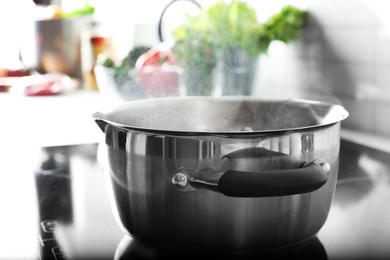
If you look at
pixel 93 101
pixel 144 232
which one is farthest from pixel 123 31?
pixel 144 232

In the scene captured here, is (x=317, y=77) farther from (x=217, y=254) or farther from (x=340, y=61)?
(x=217, y=254)

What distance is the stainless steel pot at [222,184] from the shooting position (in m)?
0.40

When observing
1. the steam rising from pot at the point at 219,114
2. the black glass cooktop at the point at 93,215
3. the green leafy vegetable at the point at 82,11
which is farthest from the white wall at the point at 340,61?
the green leafy vegetable at the point at 82,11

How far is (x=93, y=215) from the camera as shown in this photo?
1.89 feet

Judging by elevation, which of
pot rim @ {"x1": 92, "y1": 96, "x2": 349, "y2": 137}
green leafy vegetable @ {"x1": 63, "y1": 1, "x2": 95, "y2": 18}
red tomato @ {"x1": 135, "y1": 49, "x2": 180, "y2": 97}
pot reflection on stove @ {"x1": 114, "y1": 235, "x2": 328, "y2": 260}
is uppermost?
green leafy vegetable @ {"x1": 63, "y1": 1, "x2": 95, "y2": 18}

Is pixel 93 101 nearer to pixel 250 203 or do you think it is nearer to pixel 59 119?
pixel 59 119

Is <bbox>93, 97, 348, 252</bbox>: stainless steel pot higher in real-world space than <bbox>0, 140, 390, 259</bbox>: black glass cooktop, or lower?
higher

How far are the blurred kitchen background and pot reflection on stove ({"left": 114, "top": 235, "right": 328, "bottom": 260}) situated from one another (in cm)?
45

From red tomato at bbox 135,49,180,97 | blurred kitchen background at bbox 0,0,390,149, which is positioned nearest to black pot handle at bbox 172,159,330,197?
blurred kitchen background at bbox 0,0,390,149

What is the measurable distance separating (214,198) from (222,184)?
3 centimetres

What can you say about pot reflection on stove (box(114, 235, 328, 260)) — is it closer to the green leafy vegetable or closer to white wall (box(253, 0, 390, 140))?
white wall (box(253, 0, 390, 140))

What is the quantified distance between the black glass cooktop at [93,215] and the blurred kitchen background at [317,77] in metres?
0.15

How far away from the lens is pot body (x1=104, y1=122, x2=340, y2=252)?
1.34ft

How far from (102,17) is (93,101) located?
0.58 meters
